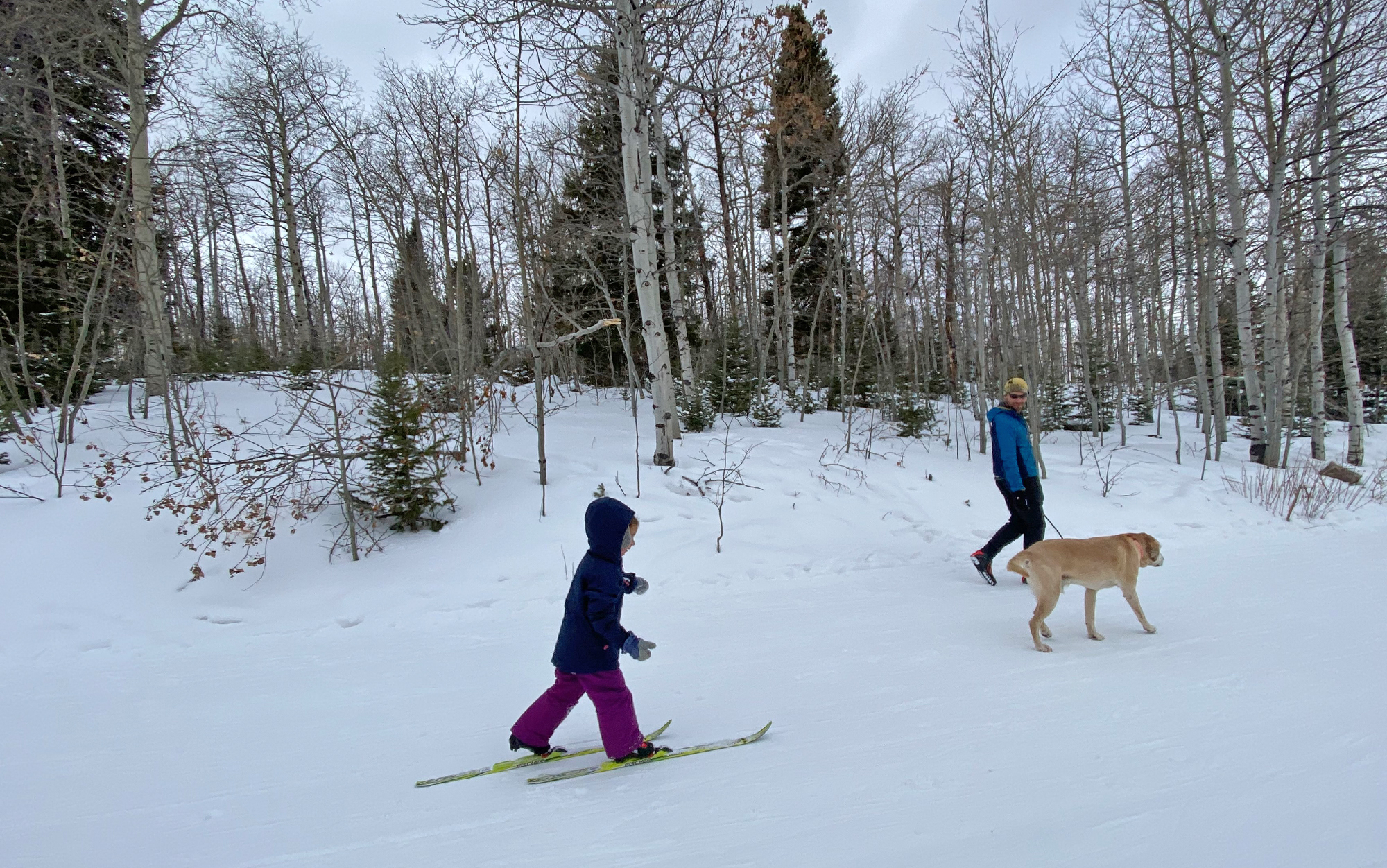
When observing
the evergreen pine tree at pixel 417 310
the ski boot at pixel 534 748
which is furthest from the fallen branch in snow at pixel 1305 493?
the evergreen pine tree at pixel 417 310

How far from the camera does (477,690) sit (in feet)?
13.8

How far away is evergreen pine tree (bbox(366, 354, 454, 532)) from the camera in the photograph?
7.07m

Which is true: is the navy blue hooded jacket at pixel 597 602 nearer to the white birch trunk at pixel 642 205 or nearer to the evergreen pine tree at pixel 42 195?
the white birch trunk at pixel 642 205

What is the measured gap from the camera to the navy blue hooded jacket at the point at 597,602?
3141mm

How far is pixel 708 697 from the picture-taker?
3.90m

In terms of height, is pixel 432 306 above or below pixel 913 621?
above

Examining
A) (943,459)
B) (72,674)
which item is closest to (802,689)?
(72,674)

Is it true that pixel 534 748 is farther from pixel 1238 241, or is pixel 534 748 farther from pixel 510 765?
pixel 1238 241

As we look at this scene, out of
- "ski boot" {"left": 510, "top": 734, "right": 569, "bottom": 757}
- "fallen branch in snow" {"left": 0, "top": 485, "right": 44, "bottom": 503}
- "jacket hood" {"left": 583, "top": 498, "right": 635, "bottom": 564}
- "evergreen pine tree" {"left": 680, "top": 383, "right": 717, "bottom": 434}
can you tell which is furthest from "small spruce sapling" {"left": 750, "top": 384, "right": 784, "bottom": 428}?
"fallen branch in snow" {"left": 0, "top": 485, "right": 44, "bottom": 503}

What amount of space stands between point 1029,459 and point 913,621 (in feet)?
7.04

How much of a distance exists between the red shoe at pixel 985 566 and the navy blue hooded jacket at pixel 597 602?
14.6 feet

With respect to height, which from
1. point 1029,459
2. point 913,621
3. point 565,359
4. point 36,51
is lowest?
point 913,621

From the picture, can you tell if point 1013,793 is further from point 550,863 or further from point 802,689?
point 550,863

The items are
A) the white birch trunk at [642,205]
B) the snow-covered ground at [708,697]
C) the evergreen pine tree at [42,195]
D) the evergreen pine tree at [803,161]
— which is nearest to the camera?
the snow-covered ground at [708,697]
